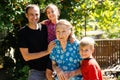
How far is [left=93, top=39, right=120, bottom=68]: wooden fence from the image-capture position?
12.2 m

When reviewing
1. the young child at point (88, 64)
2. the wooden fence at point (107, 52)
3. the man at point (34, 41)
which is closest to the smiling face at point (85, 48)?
the young child at point (88, 64)

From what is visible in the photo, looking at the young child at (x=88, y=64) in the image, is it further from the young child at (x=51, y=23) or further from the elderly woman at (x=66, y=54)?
the young child at (x=51, y=23)

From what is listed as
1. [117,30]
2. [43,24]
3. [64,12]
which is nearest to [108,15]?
[64,12]

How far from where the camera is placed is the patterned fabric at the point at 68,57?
12.7 feet

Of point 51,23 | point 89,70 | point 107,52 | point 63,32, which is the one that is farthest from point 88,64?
point 107,52

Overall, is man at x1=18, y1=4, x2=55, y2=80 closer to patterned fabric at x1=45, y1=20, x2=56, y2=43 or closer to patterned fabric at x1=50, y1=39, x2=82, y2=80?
patterned fabric at x1=45, y1=20, x2=56, y2=43

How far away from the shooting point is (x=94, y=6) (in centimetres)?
905

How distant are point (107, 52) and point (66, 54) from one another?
28.2 feet

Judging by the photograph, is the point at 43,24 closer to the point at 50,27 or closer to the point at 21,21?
the point at 50,27

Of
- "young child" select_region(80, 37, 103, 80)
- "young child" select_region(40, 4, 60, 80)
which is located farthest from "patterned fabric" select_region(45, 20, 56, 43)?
"young child" select_region(80, 37, 103, 80)

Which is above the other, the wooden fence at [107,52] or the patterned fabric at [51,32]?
the patterned fabric at [51,32]

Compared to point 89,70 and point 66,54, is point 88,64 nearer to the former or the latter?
point 89,70

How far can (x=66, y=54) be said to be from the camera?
3.89 meters

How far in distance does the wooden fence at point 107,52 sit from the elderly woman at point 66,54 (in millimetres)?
8243
